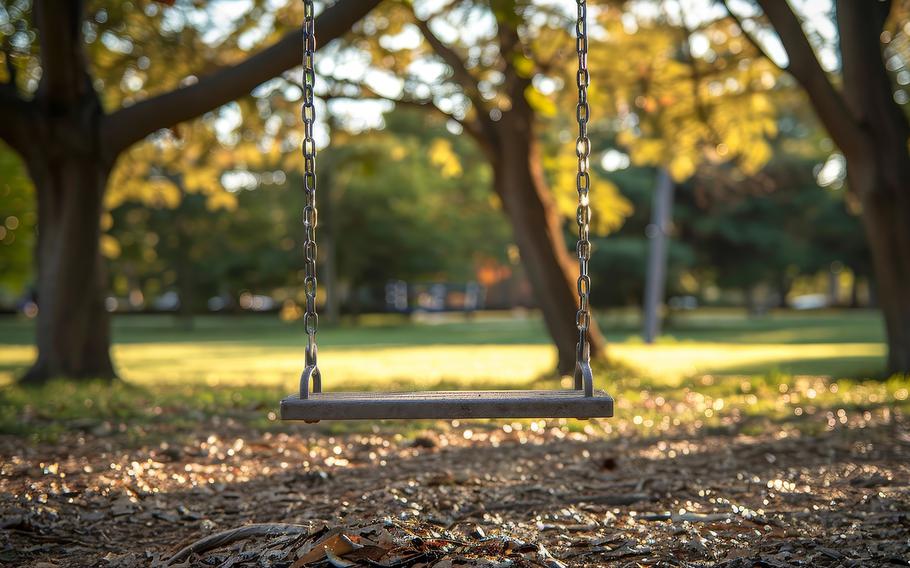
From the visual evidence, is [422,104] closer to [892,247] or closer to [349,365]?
[892,247]

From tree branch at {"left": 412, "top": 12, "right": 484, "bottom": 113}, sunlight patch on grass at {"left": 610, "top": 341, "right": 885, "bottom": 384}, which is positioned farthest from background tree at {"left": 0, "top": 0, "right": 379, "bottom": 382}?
sunlight patch on grass at {"left": 610, "top": 341, "right": 885, "bottom": 384}

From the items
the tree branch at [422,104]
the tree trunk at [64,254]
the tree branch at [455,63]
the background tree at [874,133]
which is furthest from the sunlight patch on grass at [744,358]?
the tree trunk at [64,254]

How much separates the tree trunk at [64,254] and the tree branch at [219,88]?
456mm

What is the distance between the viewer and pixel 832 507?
4844 millimetres

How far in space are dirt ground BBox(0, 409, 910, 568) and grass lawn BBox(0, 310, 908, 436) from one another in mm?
1110

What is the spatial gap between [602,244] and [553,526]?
24.1 m

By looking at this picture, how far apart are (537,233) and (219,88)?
500 cm

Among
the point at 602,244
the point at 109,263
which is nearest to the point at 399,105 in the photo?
the point at 602,244

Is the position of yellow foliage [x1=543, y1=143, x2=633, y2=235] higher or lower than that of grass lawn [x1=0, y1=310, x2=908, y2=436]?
higher

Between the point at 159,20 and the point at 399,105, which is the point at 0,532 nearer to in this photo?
the point at 399,105

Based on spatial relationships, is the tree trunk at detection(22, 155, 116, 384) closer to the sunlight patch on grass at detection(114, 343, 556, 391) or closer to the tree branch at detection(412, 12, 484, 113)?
the sunlight patch on grass at detection(114, 343, 556, 391)

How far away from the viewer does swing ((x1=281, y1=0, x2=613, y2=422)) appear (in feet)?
12.8

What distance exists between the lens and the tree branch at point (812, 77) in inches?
369

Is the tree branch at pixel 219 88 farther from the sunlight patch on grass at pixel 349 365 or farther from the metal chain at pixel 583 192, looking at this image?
the sunlight patch on grass at pixel 349 365
